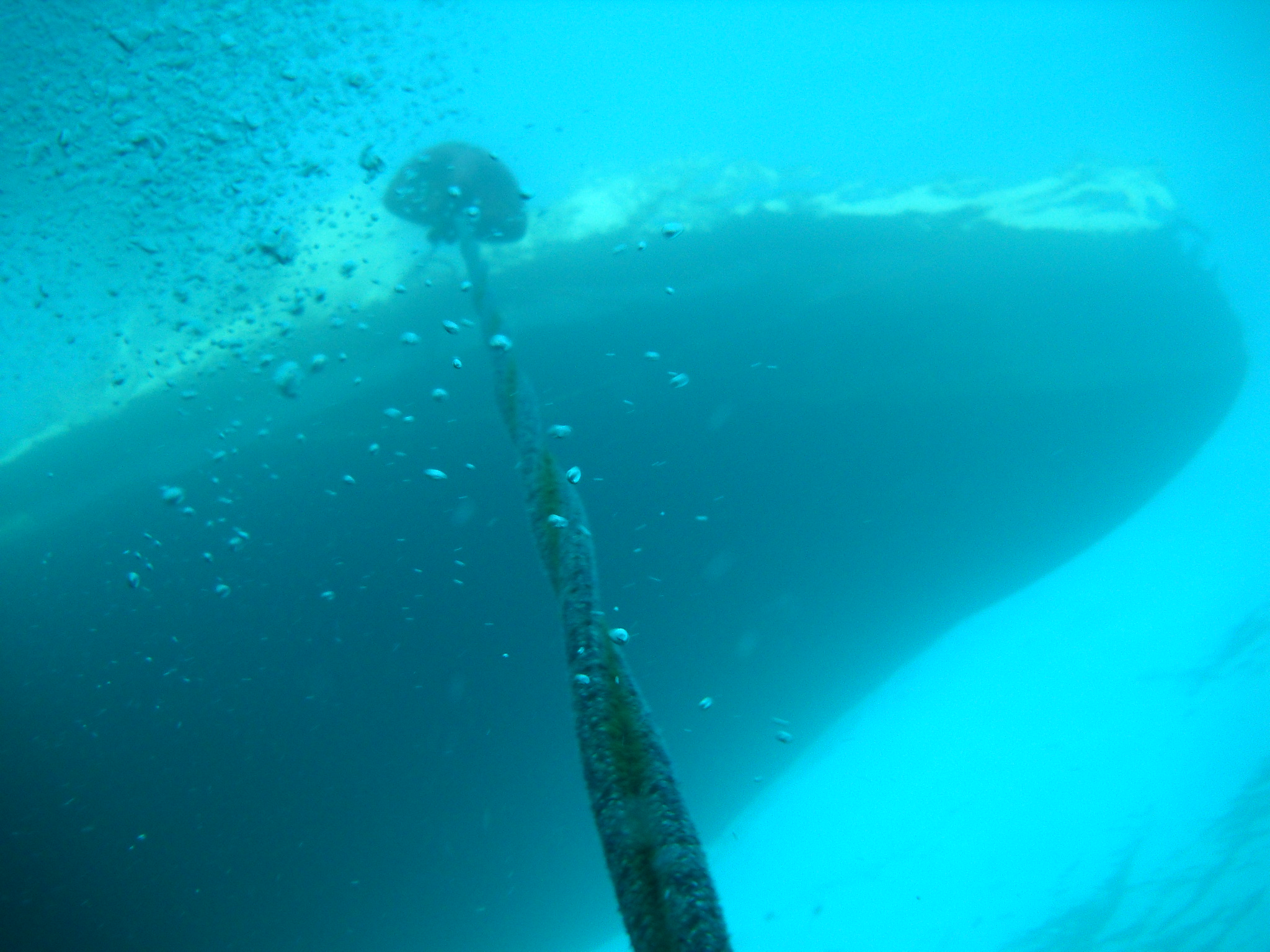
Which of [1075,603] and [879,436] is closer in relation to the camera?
[879,436]

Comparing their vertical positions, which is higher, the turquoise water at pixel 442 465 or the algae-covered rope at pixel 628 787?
the turquoise water at pixel 442 465

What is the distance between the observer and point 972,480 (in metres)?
11.0

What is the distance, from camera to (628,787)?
140cm

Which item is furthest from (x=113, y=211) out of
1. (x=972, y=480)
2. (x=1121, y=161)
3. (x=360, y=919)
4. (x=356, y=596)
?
(x=1121, y=161)

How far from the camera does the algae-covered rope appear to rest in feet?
3.99

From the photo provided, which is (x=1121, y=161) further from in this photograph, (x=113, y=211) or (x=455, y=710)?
(x=113, y=211)

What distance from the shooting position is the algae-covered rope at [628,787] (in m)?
1.21

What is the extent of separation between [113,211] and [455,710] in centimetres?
888

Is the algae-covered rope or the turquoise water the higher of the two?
the turquoise water

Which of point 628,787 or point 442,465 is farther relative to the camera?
point 442,465

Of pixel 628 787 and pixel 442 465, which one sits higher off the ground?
pixel 442 465

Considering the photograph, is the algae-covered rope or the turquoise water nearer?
the algae-covered rope

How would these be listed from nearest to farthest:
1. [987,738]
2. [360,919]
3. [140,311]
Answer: [140,311], [360,919], [987,738]

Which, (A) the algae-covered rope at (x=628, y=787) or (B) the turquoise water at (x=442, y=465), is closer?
(A) the algae-covered rope at (x=628, y=787)
